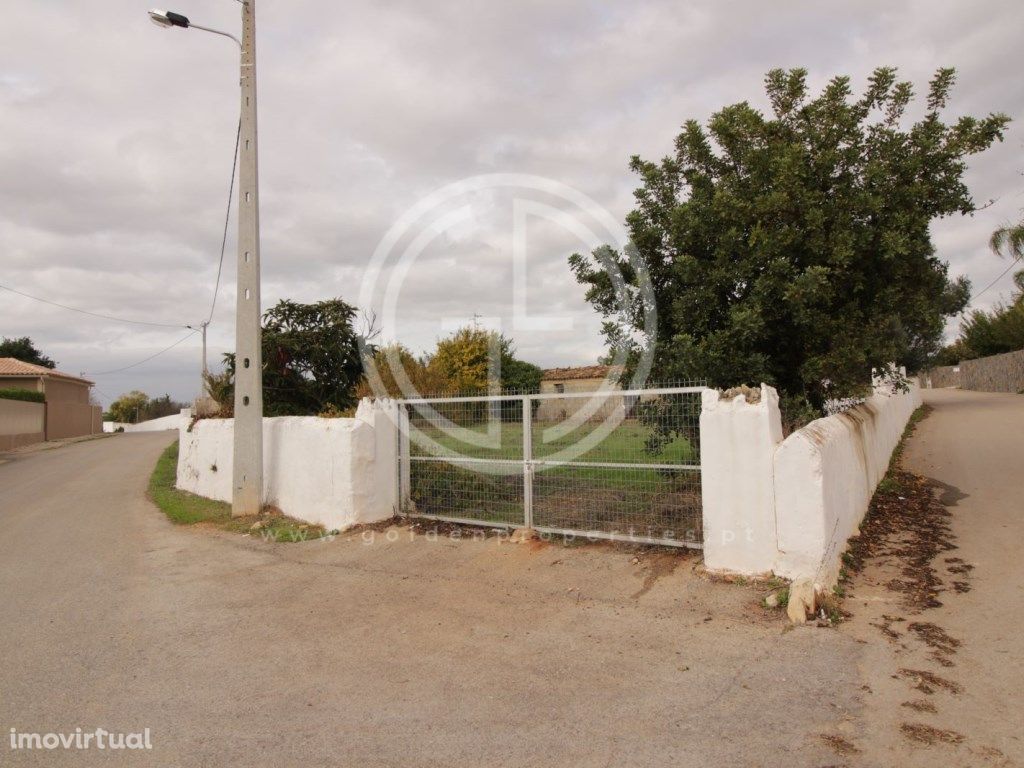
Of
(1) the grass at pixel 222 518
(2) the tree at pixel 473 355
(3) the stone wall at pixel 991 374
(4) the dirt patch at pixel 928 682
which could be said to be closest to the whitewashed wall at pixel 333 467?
(1) the grass at pixel 222 518

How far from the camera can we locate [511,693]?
3859mm

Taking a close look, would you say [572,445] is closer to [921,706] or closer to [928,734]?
[921,706]

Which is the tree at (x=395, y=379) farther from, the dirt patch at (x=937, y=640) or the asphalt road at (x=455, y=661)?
the dirt patch at (x=937, y=640)

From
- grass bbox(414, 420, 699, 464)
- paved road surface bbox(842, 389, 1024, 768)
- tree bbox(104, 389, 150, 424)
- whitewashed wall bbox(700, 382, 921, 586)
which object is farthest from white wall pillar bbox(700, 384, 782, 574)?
tree bbox(104, 389, 150, 424)

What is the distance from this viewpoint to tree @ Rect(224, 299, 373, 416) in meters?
15.0

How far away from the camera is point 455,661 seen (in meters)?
4.36

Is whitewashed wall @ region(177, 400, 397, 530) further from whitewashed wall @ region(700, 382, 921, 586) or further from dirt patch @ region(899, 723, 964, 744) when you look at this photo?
dirt patch @ region(899, 723, 964, 744)

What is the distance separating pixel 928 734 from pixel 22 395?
128 ft

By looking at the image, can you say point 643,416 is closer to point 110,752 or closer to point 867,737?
point 867,737

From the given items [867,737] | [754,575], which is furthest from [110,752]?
[754,575]

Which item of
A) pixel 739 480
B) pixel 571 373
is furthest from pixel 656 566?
pixel 571 373

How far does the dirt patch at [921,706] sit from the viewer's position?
3465mm

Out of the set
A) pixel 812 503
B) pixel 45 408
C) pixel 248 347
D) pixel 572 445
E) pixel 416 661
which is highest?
pixel 248 347

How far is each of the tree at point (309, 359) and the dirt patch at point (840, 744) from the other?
12742mm
